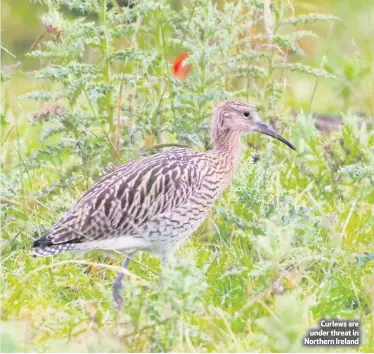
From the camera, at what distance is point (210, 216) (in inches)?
299

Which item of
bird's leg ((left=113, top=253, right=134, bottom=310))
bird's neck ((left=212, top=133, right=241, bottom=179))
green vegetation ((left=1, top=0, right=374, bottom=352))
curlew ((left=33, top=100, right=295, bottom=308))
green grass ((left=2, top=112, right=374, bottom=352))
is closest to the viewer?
green grass ((left=2, top=112, right=374, bottom=352))

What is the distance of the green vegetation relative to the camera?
222 inches

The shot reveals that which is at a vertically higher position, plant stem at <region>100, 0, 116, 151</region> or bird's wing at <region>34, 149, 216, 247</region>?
plant stem at <region>100, 0, 116, 151</region>

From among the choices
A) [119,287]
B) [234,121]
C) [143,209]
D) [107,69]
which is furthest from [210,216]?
[119,287]

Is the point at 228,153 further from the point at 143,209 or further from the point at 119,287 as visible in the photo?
the point at 119,287

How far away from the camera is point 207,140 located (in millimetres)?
7953

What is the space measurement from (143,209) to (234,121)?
109 centimetres

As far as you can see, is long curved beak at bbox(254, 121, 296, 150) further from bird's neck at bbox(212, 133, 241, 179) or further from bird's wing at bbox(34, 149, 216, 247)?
bird's wing at bbox(34, 149, 216, 247)

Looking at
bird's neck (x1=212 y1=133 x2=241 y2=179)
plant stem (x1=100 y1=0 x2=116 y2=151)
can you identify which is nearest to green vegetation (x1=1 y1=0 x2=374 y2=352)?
plant stem (x1=100 y1=0 x2=116 y2=151)

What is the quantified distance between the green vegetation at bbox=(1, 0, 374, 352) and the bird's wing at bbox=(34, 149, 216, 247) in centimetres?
27

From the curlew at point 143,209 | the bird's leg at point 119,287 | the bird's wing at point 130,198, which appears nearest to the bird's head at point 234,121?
the curlew at point 143,209

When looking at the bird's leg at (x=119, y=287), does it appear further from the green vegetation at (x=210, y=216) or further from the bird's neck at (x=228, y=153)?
the bird's neck at (x=228, y=153)

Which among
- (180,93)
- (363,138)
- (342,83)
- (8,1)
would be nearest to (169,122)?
(180,93)

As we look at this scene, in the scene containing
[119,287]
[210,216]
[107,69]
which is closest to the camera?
[119,287]
